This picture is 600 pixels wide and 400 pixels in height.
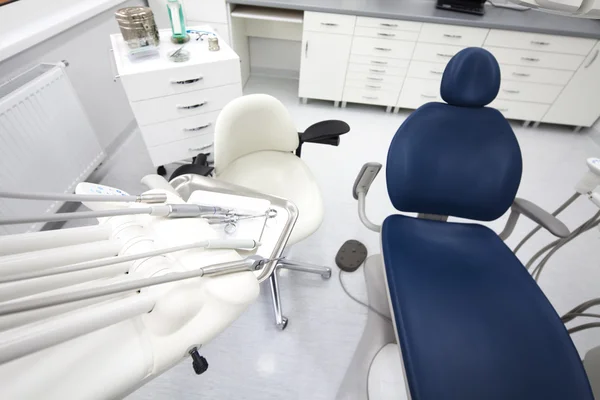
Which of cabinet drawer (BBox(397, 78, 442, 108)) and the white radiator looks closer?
the white radiator

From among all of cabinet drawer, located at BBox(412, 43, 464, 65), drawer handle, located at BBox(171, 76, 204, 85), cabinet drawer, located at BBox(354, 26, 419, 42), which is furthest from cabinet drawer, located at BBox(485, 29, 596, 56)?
drawer handle, located at BBox(171, 76, 204, 85)

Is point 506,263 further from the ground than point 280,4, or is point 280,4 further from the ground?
point 280,4

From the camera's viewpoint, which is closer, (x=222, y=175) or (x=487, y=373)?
(x=487, y=373)

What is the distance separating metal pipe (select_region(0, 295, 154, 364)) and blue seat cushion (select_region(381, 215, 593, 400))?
29.4 inches

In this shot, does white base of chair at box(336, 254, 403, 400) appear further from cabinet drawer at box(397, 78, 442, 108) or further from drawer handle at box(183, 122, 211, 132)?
cabinet drawer at box(397, 78, 442, 108)

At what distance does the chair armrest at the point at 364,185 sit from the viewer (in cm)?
114

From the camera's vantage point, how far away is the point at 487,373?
0.75 metres

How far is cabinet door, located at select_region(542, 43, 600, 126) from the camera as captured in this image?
2.33 metres

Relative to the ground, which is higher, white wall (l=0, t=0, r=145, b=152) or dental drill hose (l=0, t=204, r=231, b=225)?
dental drill hose (l=0, t=204, r=231, b=225)

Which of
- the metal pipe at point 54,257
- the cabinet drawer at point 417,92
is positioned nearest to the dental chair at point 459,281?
the metal pipe at point 54,257

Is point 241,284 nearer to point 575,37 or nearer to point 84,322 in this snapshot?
point 84,322

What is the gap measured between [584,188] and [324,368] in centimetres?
126

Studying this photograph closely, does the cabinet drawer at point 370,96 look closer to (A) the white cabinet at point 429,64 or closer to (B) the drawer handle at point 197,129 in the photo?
(A) the white cabinet at point 429,64

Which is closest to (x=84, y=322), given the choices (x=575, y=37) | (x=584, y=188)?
(x=584, y=188)
